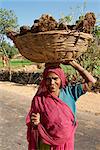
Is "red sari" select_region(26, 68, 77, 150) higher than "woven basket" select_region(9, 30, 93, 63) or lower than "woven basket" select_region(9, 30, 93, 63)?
lower

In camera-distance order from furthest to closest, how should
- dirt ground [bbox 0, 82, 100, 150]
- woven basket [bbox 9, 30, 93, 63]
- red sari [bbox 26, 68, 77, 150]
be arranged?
dirt ground [bbox 0, 82, 100, 150], red sari [bbox 26, 68, 77, 150], woven basket [bbox 9, 30, 93, 63]

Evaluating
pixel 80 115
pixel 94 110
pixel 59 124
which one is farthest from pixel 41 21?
pixel 94 110

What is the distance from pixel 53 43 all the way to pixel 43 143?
37.7 inches

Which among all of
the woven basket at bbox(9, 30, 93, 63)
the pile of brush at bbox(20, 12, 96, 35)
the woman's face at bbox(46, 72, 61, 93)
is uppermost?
the pile of brush at bbox(20, 12, 96, 35)

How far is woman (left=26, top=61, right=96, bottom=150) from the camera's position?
331 cm

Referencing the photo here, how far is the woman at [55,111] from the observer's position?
331 cm

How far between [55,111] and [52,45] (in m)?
0.61

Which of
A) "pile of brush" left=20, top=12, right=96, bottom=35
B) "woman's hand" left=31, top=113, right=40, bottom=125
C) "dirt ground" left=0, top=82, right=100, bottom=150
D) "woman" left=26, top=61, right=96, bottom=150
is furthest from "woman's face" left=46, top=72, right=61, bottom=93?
"dirt ground" left=0, top=82, right=100, bottom=150

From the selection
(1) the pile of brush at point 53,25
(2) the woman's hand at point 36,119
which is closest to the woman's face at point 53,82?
(2) the woman's hand at point 36,119

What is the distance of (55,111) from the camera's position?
3309mm

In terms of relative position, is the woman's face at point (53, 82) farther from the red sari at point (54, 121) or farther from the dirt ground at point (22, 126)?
the dirt ground at point (22, 126)

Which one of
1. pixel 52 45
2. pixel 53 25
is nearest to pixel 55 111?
pixel 52 45

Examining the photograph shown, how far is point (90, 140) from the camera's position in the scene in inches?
286

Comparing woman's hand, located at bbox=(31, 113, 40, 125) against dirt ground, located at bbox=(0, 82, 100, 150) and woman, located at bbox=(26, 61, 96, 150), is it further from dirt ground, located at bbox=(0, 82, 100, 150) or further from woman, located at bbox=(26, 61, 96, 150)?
dirt ground, located at bbox=(0, 82, 100, 150)
